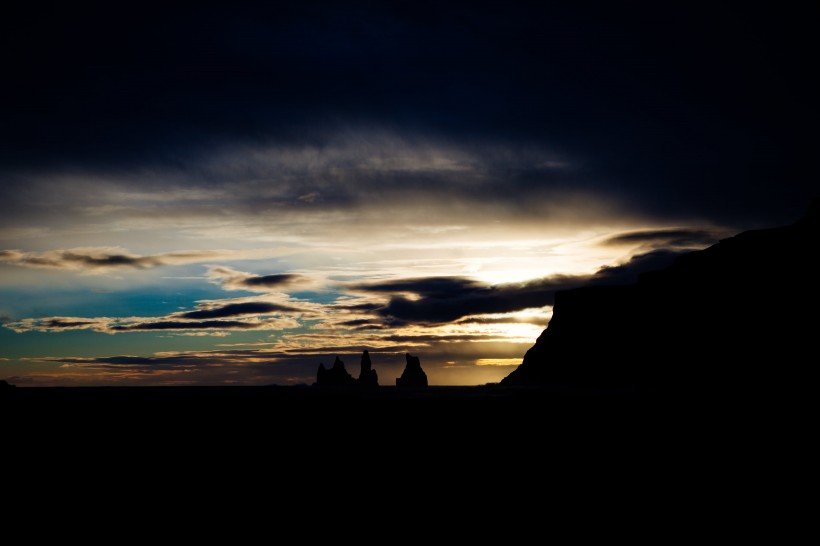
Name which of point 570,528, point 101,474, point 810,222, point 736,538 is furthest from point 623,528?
point 810,222

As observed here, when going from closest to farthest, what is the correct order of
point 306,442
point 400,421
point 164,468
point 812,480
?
point 812,480
point 164,468
point 306,442
point 400,421

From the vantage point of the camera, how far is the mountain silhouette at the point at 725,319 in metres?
120

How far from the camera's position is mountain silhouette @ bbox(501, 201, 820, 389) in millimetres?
120438

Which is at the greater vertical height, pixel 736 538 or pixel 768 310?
pixel 768 310

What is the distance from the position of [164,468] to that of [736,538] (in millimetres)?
21174

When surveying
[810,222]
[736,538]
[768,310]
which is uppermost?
[810,222]

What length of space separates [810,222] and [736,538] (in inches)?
5447

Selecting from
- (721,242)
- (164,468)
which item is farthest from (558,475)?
(721,242)

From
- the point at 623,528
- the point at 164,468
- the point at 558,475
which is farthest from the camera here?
the point at 164,468

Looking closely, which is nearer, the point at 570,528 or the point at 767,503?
the point at 570,528

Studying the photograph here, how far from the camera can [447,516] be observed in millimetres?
16609

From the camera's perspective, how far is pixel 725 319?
457 feet

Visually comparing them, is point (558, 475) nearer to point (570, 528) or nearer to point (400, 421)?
point (570, 528)

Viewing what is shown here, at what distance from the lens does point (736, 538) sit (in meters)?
14.5
